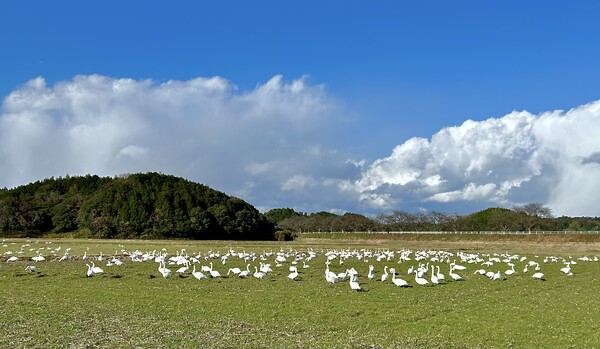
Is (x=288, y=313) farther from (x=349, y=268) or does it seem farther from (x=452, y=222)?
(x=452, y=222)

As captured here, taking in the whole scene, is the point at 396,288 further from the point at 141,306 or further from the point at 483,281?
the point at 141,306

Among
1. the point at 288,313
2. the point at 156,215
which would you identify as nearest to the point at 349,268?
the point at 288,313

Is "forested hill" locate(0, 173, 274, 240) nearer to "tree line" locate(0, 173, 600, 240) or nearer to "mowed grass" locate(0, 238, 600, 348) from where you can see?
"tree line" locate(0, 173, 600, 240)

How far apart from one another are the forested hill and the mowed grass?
81.9 m

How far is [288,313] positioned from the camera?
770 inches

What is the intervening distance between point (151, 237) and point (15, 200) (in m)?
32.8

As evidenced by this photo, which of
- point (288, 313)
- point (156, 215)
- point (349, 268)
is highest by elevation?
point (156, 215)

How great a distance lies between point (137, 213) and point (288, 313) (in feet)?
332

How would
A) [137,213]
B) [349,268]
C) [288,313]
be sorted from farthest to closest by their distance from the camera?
1. [137,213]
2. [349,268]
3. [288,313]

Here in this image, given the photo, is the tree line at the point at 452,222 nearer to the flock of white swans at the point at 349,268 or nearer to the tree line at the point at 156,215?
the tree line at the point at 156,215

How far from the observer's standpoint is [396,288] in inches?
1085

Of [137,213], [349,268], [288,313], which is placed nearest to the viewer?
[288,313]

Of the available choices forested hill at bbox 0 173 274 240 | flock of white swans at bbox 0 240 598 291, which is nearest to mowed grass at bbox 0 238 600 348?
flock of white swans at bbox 0 240 598 291

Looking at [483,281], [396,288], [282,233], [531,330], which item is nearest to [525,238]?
[282,233]
